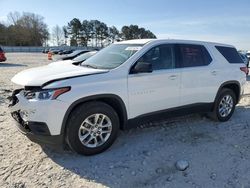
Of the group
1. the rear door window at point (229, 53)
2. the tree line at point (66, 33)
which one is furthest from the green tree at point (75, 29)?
the rear door window at point (229, 53)

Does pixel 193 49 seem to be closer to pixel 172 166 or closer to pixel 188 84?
pixel 188 84

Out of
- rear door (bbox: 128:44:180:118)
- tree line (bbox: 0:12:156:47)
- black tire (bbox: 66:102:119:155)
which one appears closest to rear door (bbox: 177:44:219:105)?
rear door (bbox: 128:44:180:118)

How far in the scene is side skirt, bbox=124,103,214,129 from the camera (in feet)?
15.7

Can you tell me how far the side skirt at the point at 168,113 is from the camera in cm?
480

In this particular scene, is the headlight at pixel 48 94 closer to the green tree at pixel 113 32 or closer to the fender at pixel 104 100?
the fender at pixel 104 100

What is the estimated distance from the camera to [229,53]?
646 centimetres

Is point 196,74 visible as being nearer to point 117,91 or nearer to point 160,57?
point 160,57

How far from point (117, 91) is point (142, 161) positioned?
115 centimetres

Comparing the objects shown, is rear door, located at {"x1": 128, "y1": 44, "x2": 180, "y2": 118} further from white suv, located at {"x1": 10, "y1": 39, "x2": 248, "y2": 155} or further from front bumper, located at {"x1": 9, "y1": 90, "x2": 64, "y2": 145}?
front bumper, located at {"x1": 9, "y1": 90, "x2": 64, "y2": 145}

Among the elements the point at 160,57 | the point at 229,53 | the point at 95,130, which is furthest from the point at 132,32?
the point at 95,130

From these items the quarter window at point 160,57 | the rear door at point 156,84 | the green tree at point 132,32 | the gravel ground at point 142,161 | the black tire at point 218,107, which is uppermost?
the green tree at point 132,32

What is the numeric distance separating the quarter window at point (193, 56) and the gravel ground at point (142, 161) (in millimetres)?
1341

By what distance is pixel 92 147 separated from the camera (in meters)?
4.34

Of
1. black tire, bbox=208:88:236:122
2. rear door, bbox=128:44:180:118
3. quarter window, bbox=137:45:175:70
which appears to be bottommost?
black tire, bbox=208:88:236:122
